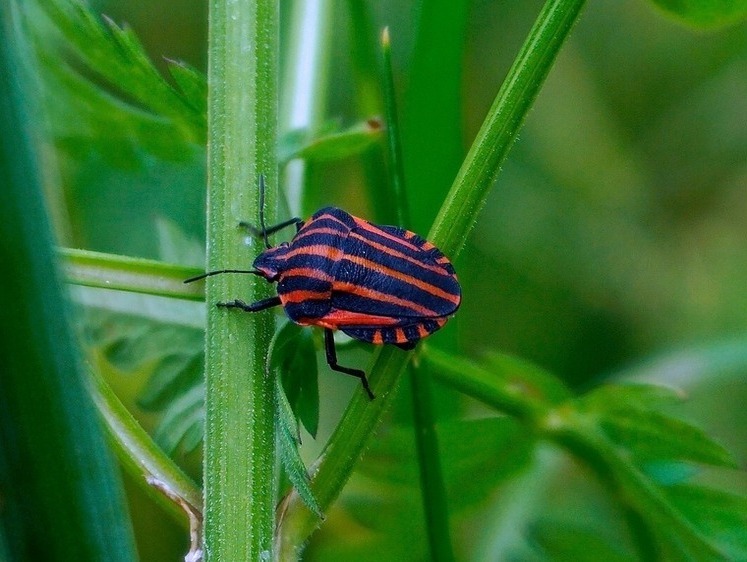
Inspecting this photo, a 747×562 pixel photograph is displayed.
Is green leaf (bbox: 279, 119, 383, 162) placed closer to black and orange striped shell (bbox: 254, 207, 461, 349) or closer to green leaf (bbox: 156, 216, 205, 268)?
black and orange striped shell (bbox: 254, 207, 461, 349)

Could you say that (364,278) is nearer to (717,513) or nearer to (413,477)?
(413,477)

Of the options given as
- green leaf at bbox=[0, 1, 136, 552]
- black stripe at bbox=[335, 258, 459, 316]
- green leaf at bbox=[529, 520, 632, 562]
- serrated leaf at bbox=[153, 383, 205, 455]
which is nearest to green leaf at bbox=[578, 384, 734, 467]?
green leaf at bbox=[529, 520, 632, 562]

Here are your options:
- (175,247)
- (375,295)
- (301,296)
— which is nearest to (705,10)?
(375,295)

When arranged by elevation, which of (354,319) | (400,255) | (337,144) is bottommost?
(354,319)

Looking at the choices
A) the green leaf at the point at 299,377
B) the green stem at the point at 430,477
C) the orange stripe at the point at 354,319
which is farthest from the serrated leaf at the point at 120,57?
the green stem at the point at 430,477

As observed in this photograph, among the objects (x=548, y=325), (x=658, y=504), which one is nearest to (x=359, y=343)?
(x=658, y=504)

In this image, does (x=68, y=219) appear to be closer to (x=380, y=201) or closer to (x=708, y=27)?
(x=380, y=201)
